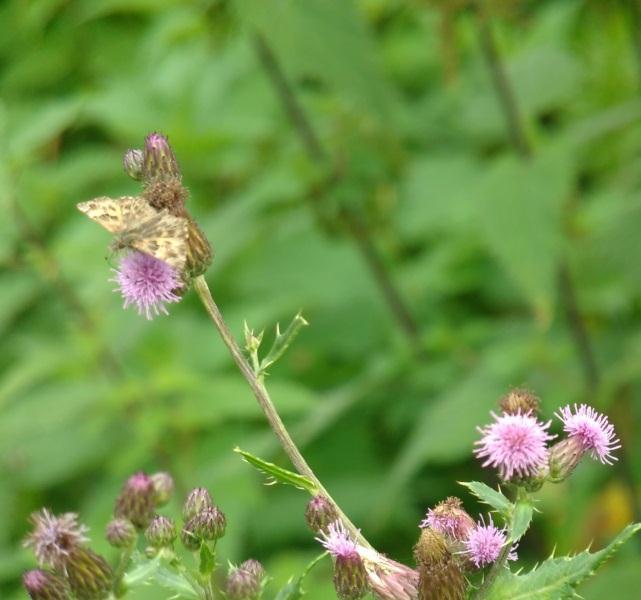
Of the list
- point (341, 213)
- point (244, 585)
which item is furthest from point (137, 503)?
point (341, 213)

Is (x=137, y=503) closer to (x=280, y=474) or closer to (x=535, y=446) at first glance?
(x=280, y=474)

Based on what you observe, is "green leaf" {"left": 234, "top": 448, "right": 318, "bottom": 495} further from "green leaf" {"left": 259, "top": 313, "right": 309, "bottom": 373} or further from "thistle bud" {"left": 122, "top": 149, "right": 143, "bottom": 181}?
"thistle bud" {"left": 122, "top": 149, "right": 143, "bottom": 181}

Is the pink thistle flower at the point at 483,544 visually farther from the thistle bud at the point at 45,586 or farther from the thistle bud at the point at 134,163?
the thistle bud at the point at 134,163

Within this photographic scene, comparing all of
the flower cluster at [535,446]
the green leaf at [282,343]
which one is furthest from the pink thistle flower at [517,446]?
the green leaf at [282,343]

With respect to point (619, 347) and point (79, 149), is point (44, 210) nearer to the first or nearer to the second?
point (79, 149)

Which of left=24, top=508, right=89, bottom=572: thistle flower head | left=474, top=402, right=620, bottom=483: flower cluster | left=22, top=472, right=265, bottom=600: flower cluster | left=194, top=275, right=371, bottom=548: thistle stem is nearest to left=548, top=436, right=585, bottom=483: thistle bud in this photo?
left=474, top=402, right=620, bottom=483: flower cluster

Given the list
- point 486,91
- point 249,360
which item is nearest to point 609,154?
point 486,91

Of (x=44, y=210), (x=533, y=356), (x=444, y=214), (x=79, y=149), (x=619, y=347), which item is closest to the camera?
(x=533, y=356)

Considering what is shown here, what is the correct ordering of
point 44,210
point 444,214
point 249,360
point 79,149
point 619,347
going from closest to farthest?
point 249,360 < point 619,347 < point 444,214 < point 44,210 < point 79,149
